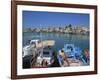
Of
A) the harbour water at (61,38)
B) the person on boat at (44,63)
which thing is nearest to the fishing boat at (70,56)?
the harbour water at (61,38)

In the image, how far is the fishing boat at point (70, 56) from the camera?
2.01 m

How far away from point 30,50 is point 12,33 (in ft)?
0.78

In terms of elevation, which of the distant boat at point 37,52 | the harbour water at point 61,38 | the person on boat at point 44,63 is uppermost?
the harbour water at point 61,38

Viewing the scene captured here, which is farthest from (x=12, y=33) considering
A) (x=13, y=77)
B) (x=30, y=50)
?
(x=13, y=77)

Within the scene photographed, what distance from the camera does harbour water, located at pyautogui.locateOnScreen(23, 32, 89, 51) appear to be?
192 centimetres

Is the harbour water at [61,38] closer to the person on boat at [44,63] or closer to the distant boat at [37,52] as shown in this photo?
the distant boat at [37,52]

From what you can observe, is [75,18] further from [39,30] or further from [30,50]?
[30,50]

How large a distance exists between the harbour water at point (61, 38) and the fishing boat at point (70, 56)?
4 centimetres

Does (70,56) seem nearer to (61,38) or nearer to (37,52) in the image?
(61,38)

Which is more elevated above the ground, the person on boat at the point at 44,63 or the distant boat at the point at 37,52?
the distant boat at the point at 37,52

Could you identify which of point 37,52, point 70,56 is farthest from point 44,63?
point 70,56

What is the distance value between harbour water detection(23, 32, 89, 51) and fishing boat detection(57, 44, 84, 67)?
0.04 meters

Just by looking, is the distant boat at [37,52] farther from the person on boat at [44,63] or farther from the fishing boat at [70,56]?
the fishing boat at [70,56]

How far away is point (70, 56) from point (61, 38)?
0.67 ft
